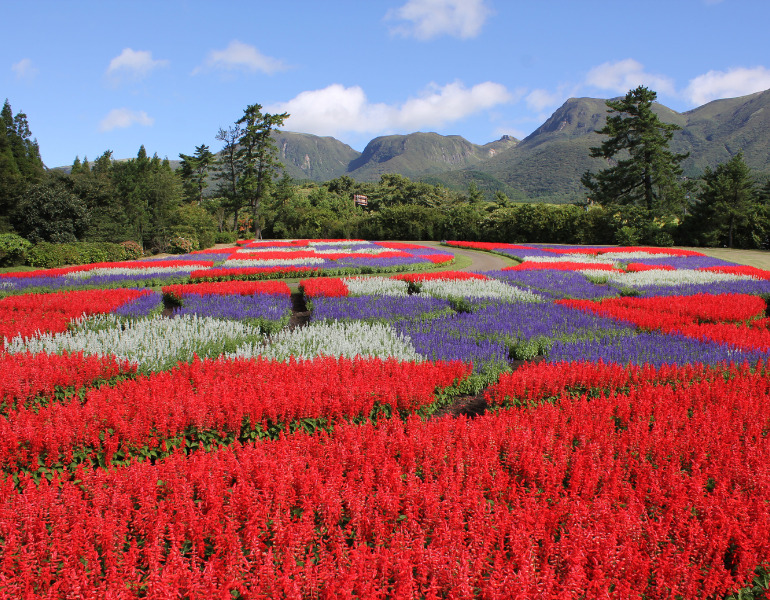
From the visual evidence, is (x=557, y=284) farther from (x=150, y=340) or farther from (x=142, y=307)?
(x=150, y=340)

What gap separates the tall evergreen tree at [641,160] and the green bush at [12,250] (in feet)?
138

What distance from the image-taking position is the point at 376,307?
12.0m

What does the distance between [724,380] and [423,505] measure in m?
5.23

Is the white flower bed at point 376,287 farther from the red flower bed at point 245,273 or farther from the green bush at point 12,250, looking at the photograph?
the green bush at point 12,250

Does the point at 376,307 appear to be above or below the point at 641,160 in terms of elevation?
below

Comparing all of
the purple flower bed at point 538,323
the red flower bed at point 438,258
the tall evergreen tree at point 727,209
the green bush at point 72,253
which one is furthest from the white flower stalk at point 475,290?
the tall evergreen tree at point 727,209

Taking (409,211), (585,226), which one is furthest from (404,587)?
(409,211)

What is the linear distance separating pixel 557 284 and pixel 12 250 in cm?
2591

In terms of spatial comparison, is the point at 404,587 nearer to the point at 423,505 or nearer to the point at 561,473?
the point at 423,505

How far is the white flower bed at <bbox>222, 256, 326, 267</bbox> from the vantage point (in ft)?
75.4

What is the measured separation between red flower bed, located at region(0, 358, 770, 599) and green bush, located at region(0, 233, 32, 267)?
25.7 m

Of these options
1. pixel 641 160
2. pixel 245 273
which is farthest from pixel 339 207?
pixel 245 273

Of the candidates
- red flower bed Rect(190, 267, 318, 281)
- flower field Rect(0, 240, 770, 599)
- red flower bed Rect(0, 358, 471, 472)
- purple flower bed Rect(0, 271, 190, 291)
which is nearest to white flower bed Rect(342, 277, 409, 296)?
flower field Rect(0, 240, 770, 599)

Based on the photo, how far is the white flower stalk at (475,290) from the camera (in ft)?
44.8
